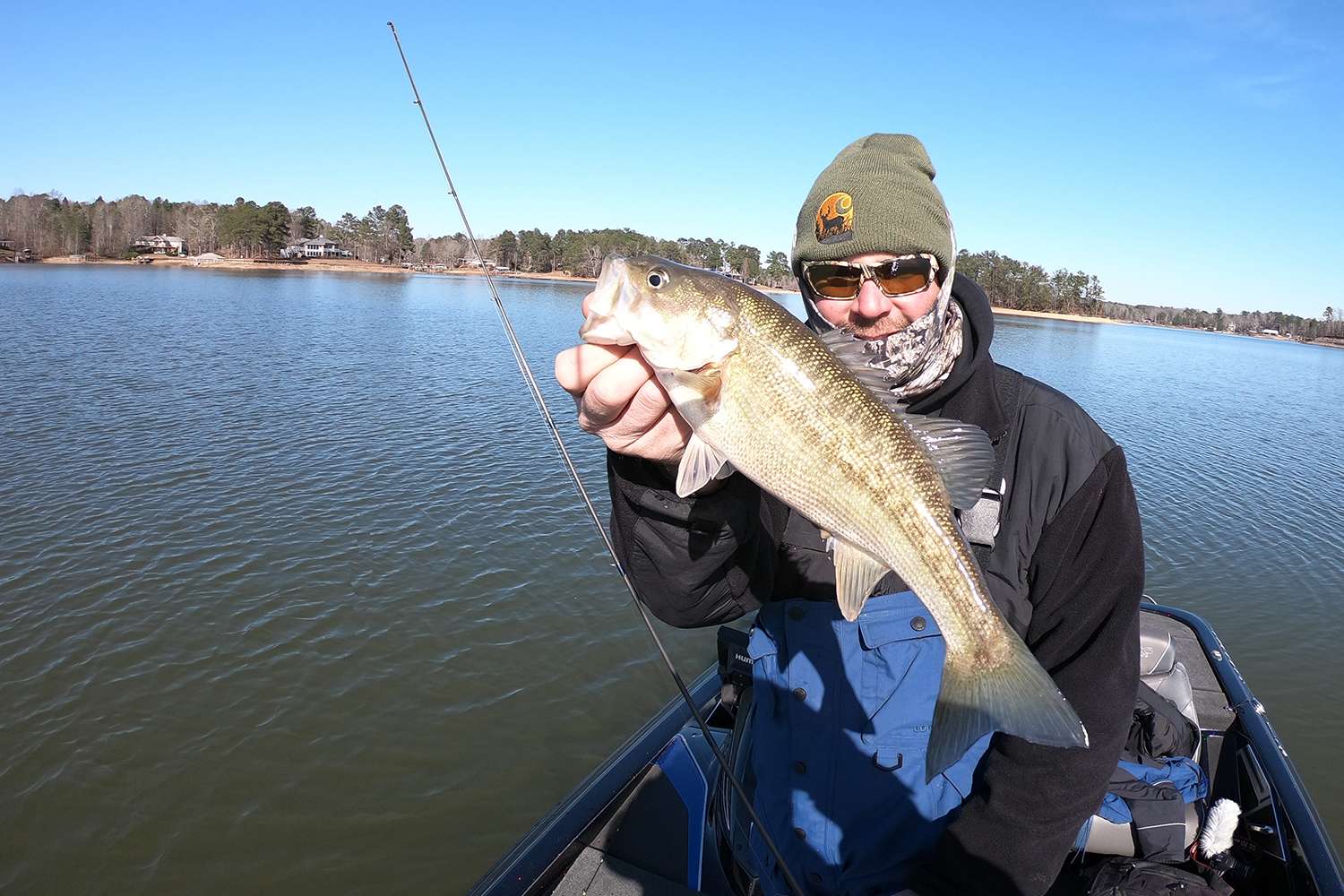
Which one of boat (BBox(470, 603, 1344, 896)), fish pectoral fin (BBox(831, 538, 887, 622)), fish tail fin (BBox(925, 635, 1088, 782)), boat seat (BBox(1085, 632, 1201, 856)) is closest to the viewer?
fish tail fin (BBox(925, 635, 1088, 782))

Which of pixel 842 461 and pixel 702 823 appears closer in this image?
pixel 842 461

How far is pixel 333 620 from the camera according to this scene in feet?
34.3

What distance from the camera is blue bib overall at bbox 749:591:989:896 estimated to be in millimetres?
2709

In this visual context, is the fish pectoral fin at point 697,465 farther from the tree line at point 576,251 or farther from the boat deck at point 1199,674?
the tree line at point 576,251

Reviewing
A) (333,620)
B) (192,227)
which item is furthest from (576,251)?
(333,620)

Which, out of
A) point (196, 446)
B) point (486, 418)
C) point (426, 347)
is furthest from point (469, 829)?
point (426, 347)

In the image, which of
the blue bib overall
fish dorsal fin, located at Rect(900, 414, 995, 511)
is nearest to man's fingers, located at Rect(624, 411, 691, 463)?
fish dorsal fin, located at Rect(900, 414, 995, 511)

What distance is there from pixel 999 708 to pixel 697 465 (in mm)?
1191

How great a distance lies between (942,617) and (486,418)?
63.6 ft

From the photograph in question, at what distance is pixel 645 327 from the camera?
95.7 inches

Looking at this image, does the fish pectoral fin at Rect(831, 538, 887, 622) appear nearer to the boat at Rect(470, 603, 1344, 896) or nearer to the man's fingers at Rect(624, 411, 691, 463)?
the man's fingers at Rect(624, 411, 691, 463)

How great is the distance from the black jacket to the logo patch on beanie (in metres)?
0.74

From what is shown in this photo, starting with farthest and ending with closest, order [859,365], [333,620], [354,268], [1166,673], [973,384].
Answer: [354,268]
[333,620]
[1166,673]
[973,384]
[859,365]

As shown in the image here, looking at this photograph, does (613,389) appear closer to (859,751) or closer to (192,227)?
(859,751)
